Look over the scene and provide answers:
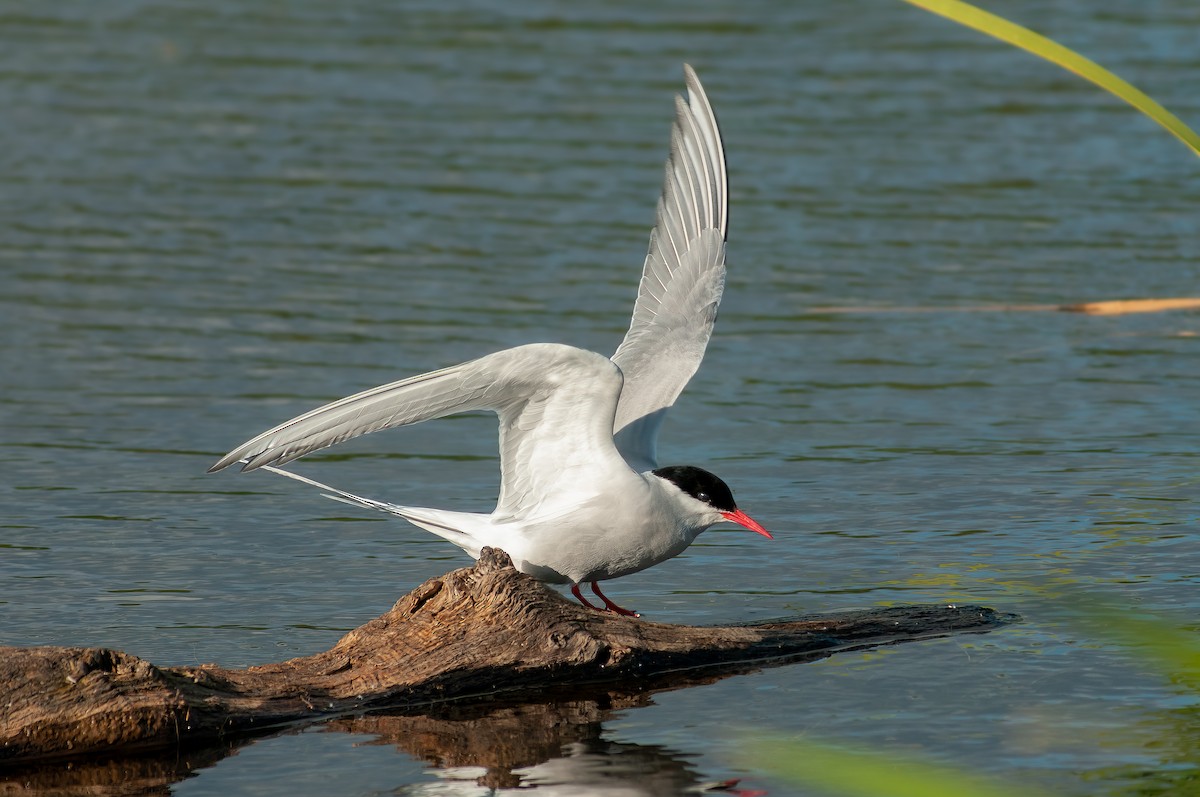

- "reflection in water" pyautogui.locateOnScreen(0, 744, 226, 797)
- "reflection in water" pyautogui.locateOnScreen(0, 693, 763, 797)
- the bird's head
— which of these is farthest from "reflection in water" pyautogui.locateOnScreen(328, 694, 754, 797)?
the bird's head

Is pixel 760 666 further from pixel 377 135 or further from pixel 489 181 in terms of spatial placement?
pixel 377 135

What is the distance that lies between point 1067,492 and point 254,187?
8.03 meters

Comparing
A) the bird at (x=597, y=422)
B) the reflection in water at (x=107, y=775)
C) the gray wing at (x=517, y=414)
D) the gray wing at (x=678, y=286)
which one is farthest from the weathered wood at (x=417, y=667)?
the gray wing at (x=678, y=286)

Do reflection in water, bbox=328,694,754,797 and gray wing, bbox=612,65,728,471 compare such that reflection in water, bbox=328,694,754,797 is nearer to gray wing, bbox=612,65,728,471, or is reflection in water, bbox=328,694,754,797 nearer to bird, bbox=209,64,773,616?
bird, bbox=209,64,773,616

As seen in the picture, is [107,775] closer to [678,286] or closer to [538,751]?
[538,751]

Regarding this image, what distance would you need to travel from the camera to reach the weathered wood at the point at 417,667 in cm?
498

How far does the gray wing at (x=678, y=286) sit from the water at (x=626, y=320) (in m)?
0.78

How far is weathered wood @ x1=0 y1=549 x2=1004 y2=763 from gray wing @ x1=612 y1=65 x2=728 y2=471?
3.09ft

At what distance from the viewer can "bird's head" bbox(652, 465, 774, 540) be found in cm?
611

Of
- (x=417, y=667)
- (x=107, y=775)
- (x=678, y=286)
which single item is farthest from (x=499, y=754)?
(x=678, y=286)

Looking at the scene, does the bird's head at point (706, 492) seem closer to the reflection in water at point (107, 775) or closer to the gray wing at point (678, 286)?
the gray wing at point (678, 286)

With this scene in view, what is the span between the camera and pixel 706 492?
20.1 feet

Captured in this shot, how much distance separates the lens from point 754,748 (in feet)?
16.9

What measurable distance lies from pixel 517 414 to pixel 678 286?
118 cm
